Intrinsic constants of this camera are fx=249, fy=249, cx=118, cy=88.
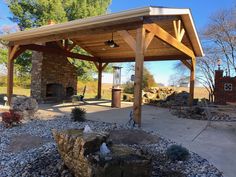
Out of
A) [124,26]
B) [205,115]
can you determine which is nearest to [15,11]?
[124,26]

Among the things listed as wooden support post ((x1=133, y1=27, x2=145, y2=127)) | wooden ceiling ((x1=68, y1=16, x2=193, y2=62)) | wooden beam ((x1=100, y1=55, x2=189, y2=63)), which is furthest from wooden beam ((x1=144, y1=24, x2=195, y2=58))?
wooden beam ((x1=100, y1=55, x2=189, y2=63))

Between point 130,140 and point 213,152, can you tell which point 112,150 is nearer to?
point 130,140

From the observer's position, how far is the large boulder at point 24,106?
23.5 feet

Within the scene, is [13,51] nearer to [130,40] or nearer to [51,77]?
[51,77]

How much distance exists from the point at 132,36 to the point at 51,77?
17.2 feet

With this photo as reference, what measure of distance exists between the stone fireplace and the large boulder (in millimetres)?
4189

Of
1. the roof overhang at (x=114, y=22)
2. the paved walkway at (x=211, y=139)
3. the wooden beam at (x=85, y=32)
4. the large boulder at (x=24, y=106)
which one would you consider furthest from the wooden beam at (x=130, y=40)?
the large boulder at (x=24, y=106)

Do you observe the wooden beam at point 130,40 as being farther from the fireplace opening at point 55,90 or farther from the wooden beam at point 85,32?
the fireplace opening at point 55,90

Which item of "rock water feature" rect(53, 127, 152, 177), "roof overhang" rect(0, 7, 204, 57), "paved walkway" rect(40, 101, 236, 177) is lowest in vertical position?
"paved walkway" rect(40, 101, 236, 177)

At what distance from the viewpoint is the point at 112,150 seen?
3123 mm

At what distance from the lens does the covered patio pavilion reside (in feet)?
20.5

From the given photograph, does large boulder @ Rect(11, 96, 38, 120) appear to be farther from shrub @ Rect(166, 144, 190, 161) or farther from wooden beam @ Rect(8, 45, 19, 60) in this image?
shrub @ Rect(166, 144, 190, 161)

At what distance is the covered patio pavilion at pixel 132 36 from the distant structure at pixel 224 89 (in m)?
3.14

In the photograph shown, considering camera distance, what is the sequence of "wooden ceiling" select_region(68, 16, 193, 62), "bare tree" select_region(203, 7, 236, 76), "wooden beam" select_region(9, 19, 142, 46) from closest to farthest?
"wooden beam" select_region(9, 19, 142, 46) → "wooden ceiling" select_region(68, 16, 193, 62) → "bare tree" select_region(203, 7, 236, 76)
